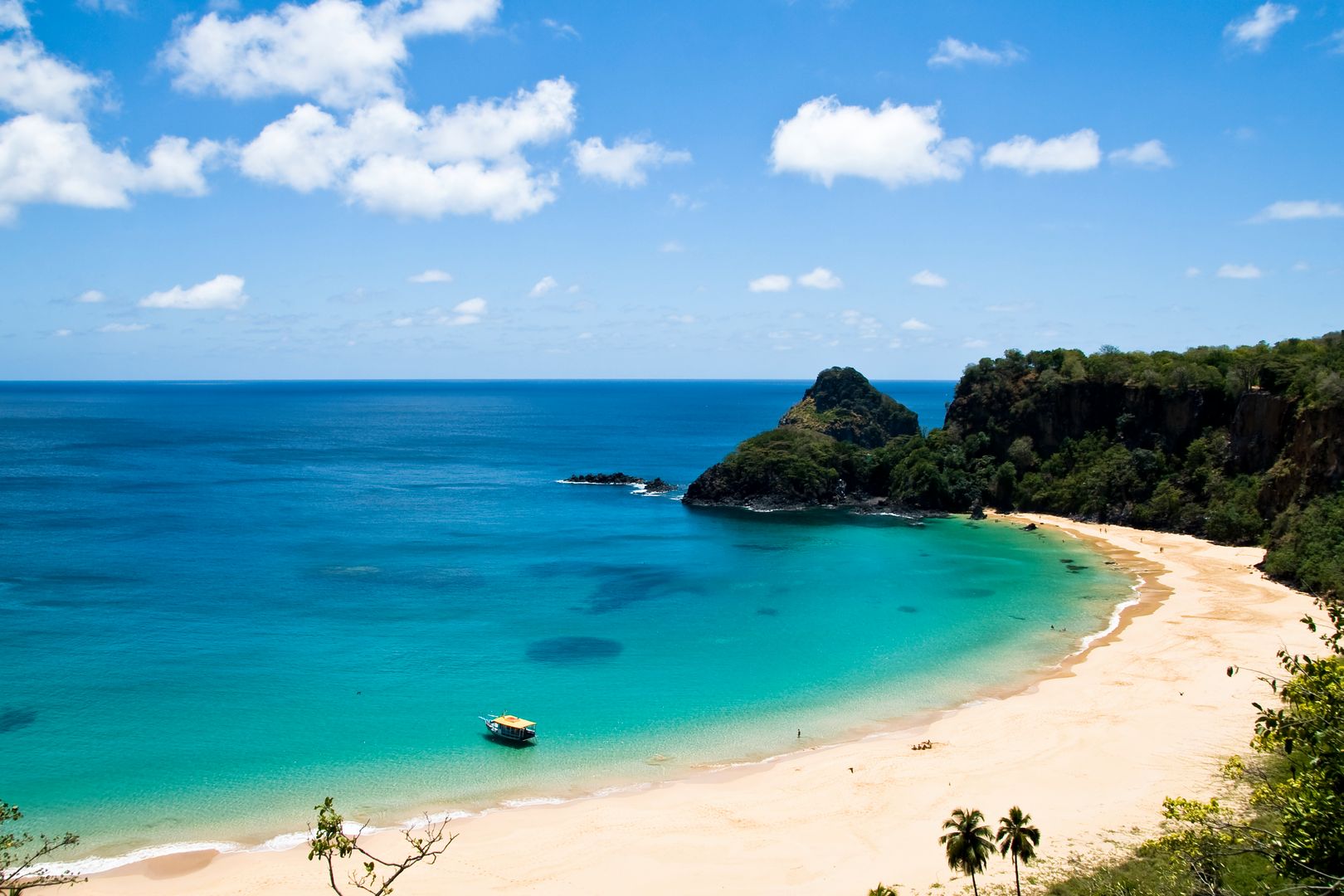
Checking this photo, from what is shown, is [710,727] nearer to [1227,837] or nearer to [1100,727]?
[1100,727]

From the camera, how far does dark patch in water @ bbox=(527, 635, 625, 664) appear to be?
49062 millimetres

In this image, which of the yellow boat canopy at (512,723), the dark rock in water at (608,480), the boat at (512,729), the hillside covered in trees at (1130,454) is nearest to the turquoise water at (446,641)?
the boat at (512,729)

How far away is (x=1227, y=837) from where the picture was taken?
647 inches

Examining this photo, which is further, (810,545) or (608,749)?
(810,545)

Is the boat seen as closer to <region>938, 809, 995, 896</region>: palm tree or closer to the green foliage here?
<region>938, 809, 995, 896</region>: palm tree

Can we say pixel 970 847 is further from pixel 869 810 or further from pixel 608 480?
pixel 608 480

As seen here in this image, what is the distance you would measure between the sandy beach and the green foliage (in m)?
15.7

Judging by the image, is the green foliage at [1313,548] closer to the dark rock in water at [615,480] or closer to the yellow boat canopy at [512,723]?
the yellow boat canopy at [512,723]

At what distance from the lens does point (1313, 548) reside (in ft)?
192

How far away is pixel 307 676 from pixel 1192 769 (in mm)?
41725

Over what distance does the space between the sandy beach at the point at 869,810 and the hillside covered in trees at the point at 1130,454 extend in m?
25.3

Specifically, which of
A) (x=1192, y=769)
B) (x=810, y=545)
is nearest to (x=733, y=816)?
(x=1192, y=769)

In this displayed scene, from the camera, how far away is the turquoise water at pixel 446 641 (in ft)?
115

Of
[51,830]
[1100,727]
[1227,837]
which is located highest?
[1227,837]
